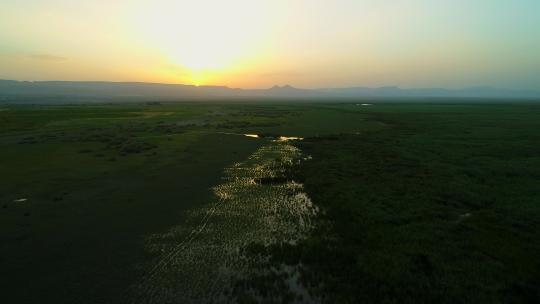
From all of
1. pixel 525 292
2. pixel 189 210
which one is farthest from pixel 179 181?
pixel 525 292

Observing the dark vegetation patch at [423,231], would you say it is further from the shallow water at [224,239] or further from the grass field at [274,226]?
the shallow water at [224,239]

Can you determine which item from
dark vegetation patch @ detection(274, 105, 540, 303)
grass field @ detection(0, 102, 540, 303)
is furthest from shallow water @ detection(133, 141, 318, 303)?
dark vegetation patch @ detection(274, 105, 540, 303)

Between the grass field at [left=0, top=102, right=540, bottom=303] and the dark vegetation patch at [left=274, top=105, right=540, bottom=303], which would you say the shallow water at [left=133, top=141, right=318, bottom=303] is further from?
the dark vegetation patch at [left=274, top=105, right=540, bottom=303]

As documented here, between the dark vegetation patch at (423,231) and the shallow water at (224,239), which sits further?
the shallow water at (224,239)

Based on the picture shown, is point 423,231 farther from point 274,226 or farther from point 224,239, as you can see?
point 224,239

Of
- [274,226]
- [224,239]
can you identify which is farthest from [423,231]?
[224,239]

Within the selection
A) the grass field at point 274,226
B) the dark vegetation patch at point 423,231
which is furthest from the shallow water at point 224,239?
the dark vegetation patch at point 423,231

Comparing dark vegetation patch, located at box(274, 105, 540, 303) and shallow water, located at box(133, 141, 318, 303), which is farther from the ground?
dark vegetation patch, located at box(274, 105, 540, 303)

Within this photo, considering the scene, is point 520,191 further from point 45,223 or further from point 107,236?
point 45,223

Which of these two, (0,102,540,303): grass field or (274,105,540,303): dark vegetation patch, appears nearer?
(274,105,540,303): dark vegetation patch
